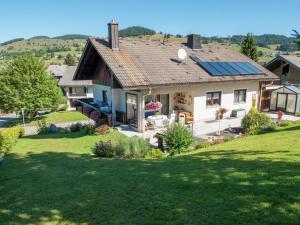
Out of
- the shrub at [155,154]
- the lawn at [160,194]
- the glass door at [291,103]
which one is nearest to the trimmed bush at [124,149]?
the shrub at [155,154]

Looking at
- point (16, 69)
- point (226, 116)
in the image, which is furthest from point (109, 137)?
point (16, 69)

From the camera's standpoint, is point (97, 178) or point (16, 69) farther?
point (16, 69)

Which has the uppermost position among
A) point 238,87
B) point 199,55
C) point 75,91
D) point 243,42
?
point 243,42

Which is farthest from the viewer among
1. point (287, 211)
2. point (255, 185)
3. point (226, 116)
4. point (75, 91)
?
point (75, 91)

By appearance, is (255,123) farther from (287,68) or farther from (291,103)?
(287,68)

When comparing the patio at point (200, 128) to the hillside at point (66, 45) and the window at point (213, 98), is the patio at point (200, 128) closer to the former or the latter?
the window at point (213, 98)

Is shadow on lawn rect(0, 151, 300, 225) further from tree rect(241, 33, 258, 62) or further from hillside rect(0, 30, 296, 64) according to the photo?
hillside rect(0, 30, 296, 64)

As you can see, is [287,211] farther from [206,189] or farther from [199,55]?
[199,55]

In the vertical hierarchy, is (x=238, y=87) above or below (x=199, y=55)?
below

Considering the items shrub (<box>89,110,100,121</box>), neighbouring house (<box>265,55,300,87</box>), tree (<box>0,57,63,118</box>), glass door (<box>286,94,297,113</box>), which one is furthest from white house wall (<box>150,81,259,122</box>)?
tree (<box>0,57,63,118</box>)

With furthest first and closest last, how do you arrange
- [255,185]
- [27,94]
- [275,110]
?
[27,94] → [275,110] → [255,185]
